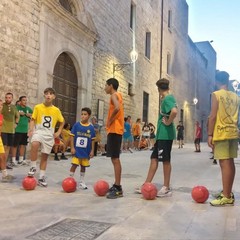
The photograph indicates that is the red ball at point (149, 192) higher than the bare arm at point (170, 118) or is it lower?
lower

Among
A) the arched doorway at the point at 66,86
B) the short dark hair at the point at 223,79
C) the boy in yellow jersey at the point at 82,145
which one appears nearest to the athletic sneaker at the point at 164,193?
the boy in yellow jersey at the point at 82,145

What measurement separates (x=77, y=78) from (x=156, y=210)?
987 cm

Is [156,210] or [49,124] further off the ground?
[49,124]

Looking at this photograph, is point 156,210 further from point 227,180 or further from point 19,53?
point 19,53

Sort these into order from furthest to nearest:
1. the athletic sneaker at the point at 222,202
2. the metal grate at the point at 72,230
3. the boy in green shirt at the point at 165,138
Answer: the boy in green shirt at the point at 165,138 → the athletic sneaker at the point at 222,202 → the metal grate at the point at 72,230

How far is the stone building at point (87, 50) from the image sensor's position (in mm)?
9711

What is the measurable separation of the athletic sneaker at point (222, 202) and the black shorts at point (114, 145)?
4.74ft

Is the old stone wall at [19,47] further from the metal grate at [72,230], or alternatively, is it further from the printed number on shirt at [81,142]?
the metal grate at [72,230]

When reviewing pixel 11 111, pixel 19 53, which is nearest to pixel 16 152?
pixel 11 111

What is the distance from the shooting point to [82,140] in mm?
5996

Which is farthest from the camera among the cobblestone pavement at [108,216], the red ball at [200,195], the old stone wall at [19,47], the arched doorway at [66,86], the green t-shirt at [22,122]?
the arched doorway at [66,86]

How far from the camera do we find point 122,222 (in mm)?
3643

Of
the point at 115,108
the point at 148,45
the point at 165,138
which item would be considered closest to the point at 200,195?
the point at 165,138

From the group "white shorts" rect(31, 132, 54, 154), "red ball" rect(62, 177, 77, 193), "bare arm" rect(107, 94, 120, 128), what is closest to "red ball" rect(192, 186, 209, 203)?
"bare arm" rect(107, 94, 120, 128)
